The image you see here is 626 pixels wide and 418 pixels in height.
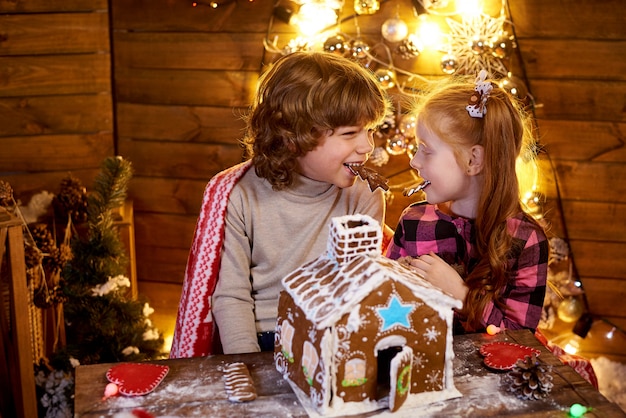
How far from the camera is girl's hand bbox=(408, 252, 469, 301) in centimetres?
159

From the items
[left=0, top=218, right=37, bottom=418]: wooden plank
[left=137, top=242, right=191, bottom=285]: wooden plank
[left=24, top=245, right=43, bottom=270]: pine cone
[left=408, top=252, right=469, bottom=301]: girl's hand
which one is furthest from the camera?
[left=137, top=242, right=191, bottom=285]: wooden plank

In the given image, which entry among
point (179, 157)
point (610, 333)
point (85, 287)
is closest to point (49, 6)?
point (179, 157)

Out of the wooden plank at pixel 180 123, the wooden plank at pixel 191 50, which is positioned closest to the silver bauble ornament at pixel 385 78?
the wooden plank at pixel 191 50

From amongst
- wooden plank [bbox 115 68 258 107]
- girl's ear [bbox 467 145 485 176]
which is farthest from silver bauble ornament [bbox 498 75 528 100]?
wooden plank [bbox 115 68 258 107]

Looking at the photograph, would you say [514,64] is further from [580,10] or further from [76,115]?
[76,115]

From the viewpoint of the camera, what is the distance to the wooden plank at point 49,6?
245 cm

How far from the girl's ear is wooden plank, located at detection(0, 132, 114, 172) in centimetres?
147

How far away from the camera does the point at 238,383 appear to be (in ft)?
3.91

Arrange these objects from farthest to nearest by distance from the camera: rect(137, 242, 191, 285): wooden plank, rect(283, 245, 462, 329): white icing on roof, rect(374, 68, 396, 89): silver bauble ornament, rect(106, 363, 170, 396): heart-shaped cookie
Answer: rect(137, 242, 191, 285): wooden plank < rect(374, 68, 396, 89): silver bauble ornament < rect(106, 363, 170, 396): heart-shaped cookie < rect(283, 245, 462, 329): white icing on roof

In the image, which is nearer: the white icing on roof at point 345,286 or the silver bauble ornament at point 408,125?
the white icing on roof at point 345,286

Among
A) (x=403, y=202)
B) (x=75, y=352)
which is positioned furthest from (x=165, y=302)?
(x=403, y=202)

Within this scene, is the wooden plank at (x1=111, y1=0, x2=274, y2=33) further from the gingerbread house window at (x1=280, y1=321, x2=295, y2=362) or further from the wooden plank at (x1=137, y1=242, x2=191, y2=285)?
the gingerbread house window at (x1=280, y1=321, x2=295, y2=362)

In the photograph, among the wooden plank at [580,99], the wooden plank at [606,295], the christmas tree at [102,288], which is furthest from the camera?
the wooden plank at [606,295]

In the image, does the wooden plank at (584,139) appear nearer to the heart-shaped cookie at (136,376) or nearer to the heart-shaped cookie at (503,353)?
the heart-shaped cookie at (503,353)
